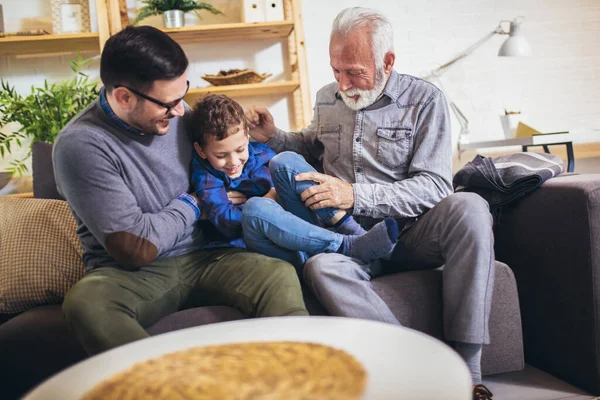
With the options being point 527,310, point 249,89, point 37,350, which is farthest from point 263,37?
point 37,350

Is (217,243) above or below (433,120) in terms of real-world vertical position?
below

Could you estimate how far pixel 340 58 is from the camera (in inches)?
79.7

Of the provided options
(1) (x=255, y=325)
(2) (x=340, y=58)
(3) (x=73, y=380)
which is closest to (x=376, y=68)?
(2) (x=340, y=58)

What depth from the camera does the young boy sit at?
5.65 feet

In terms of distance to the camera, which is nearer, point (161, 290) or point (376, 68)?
point (161, 290)

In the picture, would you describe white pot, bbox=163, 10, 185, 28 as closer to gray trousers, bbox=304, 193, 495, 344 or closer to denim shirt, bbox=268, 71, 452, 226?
denim shirt, bbox=268, 71, 452, 226

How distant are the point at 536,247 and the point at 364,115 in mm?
700

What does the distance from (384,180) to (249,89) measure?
1902 mm

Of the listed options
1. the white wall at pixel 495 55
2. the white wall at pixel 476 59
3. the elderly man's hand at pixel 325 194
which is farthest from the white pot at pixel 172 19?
the elderly man's hand at pixel 325 194

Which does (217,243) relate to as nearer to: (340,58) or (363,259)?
(363,259)

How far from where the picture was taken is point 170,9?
3.62 m

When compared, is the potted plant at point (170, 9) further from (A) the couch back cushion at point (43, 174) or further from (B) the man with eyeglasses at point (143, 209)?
(B) the man with eyeglasses at point (143, 209)

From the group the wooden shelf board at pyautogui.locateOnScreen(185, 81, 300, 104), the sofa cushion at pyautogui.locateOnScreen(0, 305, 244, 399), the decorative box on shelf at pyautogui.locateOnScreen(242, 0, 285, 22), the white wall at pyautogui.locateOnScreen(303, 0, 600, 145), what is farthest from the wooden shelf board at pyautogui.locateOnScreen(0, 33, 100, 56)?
the sofa cushion at pyautogui.locateOnScreen(0, 305, 244, 399)

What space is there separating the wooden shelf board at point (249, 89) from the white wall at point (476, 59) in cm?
14
